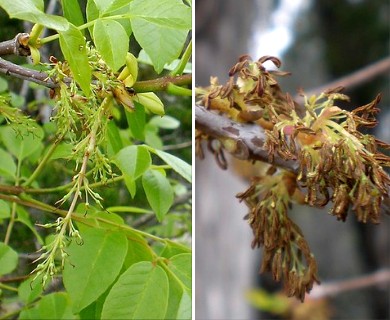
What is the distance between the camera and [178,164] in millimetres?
603

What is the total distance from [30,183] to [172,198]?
4.5 inches

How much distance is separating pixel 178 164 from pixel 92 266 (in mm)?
107

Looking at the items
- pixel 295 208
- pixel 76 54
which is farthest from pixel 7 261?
pixel 295 208

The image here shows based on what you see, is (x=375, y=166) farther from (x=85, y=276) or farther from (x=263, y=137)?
(x=85, y=276)

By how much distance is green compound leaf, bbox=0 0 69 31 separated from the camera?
0.45 metres

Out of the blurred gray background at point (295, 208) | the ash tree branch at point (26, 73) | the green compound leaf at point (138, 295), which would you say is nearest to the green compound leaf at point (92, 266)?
the green compound leaf at point (138, 295)

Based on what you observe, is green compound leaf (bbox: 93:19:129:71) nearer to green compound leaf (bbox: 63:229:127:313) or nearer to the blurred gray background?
green compound leaf (bbox: 63:229:127:313)

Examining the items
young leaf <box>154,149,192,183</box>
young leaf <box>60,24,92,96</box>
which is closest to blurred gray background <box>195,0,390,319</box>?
young leaf <box>154,149,192,183</box>

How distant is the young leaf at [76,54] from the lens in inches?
19.0

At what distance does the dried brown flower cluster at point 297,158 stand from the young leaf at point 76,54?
106 millimetres

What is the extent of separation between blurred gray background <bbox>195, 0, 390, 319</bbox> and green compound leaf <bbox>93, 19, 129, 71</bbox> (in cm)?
116

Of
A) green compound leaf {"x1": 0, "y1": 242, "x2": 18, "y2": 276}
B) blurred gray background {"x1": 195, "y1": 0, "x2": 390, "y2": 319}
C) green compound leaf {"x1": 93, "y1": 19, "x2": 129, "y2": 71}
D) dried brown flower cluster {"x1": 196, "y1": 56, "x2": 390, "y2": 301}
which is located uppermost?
blurred gray background {"x1": 195, "y1": 0, "x2": 390, "y2": 319}

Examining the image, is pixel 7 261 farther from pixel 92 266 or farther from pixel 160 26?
pixel 160 26

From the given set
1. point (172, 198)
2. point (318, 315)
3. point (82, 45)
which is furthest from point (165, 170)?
point (318, 315)
